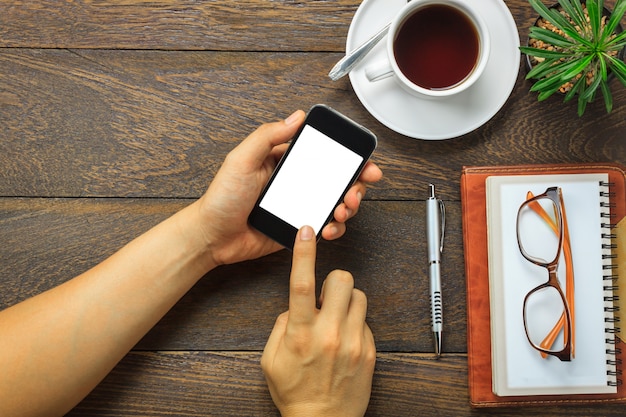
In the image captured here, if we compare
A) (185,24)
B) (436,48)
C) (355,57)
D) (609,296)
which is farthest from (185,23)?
(609,296)

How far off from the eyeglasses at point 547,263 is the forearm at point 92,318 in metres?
0.45

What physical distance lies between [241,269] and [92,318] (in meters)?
0.21

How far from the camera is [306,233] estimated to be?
0.74 metres

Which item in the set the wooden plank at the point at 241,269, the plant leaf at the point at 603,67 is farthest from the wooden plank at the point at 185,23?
the plant leaf at the point at 603,67

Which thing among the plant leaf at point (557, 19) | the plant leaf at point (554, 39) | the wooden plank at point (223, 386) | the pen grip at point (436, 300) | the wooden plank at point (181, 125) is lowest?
the wooden plank at point (223, 386)

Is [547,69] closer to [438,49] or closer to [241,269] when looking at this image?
[438,49]

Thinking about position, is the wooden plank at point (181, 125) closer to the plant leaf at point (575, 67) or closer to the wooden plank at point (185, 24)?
the wooden plank at point (185, 24)

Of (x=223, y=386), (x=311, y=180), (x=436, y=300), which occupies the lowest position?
(x=223, y=386)

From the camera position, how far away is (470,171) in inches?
Result: 32.7

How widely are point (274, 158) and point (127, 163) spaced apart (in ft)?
0.71

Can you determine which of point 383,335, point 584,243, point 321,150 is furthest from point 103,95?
point 584,243

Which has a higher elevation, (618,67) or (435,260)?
(618,67)

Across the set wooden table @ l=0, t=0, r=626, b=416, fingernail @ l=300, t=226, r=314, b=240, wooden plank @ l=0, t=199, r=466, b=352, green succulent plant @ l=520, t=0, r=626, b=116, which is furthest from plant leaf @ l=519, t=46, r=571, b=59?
fingernail @ l=300, t=226, r=314, b=240

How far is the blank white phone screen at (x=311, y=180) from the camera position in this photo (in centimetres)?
77
